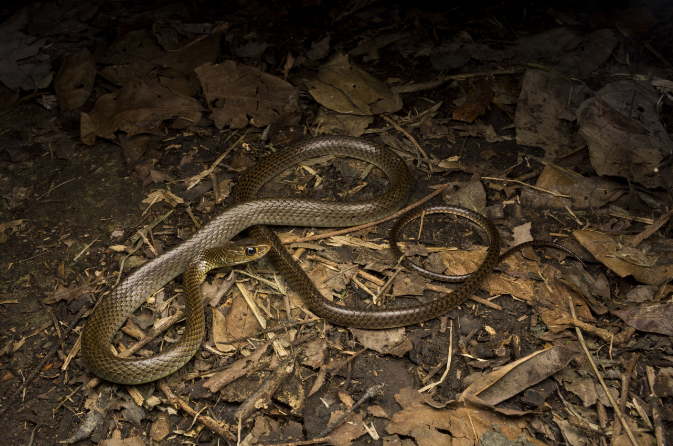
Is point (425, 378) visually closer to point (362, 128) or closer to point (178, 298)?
point (178, 298)

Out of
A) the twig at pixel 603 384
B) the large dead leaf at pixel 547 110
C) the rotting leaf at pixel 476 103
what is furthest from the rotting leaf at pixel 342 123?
the twig at pixel 603 384

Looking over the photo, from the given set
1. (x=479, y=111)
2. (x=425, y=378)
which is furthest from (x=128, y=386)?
(x=479, y=111)

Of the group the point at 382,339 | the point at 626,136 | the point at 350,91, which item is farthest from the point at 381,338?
the point at 350,91

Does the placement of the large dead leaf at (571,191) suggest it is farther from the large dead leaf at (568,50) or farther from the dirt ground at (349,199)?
the large dead leaf at (568,50)

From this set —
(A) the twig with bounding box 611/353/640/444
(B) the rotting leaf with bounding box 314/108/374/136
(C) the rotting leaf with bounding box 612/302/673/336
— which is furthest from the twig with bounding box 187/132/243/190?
(A) the twig with bounding box 611/353/640/444

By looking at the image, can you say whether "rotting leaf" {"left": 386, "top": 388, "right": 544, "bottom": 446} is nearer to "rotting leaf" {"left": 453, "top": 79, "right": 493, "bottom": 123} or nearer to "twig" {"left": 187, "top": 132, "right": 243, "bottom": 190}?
"twig" {"left": 187, "top": 132, "right": 243, "bottom": 190}

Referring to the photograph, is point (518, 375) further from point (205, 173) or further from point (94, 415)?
point (205, 173)
